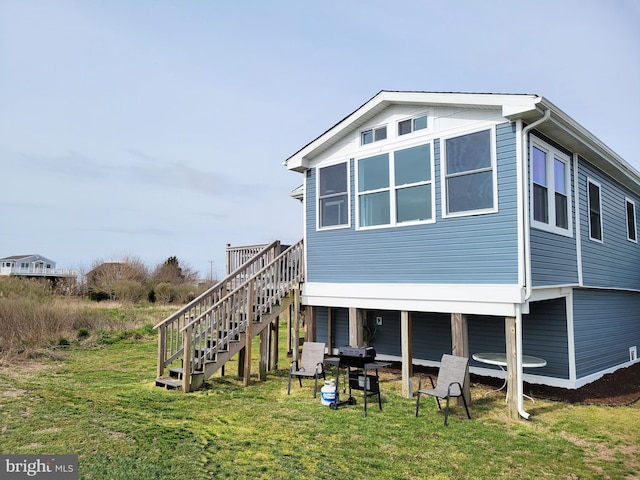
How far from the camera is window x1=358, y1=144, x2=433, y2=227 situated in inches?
315

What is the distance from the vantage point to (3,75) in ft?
37.0

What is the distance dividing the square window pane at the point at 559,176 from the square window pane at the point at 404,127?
8.94 feet

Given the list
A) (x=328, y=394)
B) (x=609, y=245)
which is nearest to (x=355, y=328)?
(x=328, y=394)

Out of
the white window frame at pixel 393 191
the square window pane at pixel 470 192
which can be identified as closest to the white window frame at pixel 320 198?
the white window frame at pixel 393 191

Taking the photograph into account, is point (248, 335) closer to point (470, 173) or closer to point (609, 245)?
point (470, 173)

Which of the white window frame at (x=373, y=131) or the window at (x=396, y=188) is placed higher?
the white window frame at (x=373, y=131)

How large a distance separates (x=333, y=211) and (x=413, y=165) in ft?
7.01

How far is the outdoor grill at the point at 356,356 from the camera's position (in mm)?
7383

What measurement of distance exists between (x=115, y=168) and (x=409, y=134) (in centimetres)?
2112

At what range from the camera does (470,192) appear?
742 centimetres

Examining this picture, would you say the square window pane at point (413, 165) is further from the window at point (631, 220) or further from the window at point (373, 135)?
the window at point (631, 220)

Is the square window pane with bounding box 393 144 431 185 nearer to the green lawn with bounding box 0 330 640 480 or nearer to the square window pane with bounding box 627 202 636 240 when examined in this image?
the green lawn with bounding box 0 330 640 480

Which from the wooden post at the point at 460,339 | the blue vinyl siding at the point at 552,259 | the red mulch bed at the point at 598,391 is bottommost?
the red mulch bed at the point at 598,391

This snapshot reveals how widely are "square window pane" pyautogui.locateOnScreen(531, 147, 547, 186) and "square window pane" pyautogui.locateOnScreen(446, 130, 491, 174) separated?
82cm
